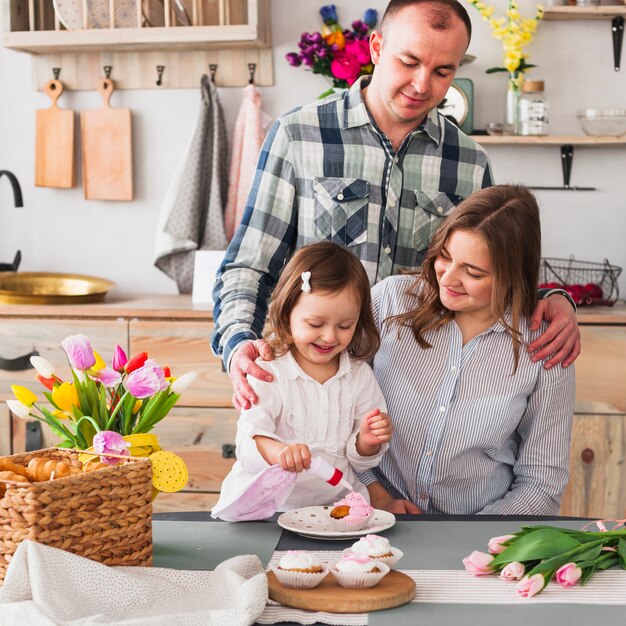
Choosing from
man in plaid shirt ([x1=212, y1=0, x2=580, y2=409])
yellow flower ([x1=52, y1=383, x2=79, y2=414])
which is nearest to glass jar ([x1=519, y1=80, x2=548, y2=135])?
man in plaid shirt ([x1=212, y1=0, x2=580, y2=409])

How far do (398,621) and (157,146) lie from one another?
2.69 meters

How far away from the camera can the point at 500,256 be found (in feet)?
5.40

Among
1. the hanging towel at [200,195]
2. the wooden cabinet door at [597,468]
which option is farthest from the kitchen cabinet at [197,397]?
the hanging towel at [200,195]

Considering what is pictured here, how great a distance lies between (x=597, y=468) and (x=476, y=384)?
136cm

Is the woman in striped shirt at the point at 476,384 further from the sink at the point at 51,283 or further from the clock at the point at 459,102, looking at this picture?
the sink at the point at 51,283

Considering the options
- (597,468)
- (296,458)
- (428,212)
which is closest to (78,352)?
(296,458)

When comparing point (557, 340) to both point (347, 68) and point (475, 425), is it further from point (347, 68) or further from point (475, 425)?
point (347, 68)

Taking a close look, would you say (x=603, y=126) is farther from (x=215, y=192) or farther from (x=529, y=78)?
(x=215, y=192)

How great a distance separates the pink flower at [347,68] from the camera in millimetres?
3207

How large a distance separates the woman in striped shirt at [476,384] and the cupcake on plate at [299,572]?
1.83 feet

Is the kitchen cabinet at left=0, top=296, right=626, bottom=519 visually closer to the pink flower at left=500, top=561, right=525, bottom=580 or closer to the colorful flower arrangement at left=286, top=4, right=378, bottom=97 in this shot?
the colorful flower arrangement at left=286, top=4, right=378, bottom=97

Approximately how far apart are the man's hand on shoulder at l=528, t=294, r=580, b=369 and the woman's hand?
34cm

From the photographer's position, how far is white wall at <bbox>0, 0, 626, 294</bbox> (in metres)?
3.30

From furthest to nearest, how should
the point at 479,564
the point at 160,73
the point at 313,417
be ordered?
1. the point at 160,73
2. the point at 313,417
3. the point at 479,564
